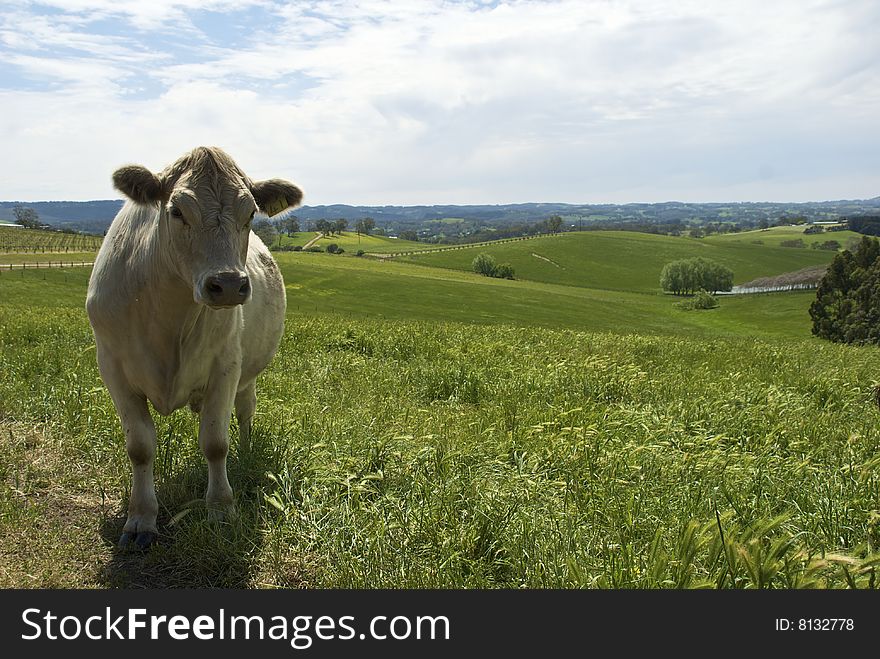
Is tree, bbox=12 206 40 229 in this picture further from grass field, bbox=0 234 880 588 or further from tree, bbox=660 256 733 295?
grass field, bbox=0 234 880 588

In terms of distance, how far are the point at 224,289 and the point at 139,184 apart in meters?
1.29

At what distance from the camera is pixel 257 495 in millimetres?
5445

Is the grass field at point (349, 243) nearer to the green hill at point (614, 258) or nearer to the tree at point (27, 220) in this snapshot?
the green hill at point (614, 258)

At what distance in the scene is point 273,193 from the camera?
5.20 m

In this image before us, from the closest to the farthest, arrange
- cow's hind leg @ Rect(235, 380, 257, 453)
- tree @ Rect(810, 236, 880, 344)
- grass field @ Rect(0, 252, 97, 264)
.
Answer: cow's hind leg @ Rect(235, 380, 257, 453), tree @ Rect(810, 236, 880, 344), grass field @ Rect(0, 252, 97, 264)

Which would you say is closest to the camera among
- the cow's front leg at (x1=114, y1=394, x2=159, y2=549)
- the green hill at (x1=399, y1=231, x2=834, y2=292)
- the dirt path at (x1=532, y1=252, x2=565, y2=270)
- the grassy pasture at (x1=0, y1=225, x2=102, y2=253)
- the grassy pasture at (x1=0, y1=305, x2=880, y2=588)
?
the grassy pasture at (x1=0, y1=305, x2=880, y2=588)

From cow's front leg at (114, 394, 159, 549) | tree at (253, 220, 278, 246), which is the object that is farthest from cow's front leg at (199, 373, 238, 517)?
tree at (253, 220, 278, 246)

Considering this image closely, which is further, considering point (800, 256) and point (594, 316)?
point (800, 256)

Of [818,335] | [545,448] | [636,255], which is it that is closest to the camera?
[545,448]

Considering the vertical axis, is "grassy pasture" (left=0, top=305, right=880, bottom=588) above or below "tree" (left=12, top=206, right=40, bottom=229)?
below

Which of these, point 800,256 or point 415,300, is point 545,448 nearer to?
point 415,300

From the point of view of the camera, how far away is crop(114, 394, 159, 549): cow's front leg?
4945 mm

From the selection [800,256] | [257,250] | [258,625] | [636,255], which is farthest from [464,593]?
[800,256]

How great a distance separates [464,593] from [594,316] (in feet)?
244
